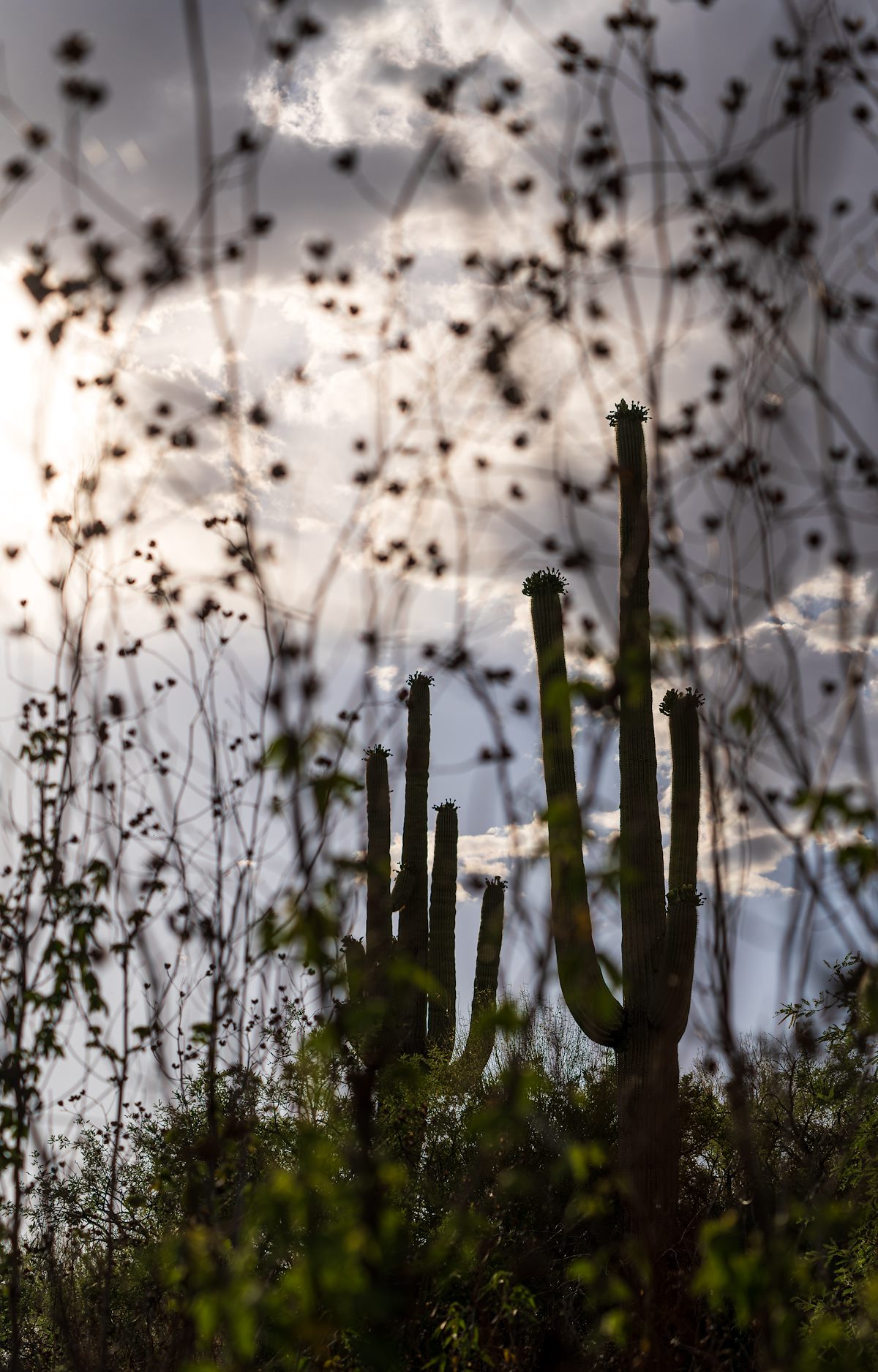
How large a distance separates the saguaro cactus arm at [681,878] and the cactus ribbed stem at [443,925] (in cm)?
331

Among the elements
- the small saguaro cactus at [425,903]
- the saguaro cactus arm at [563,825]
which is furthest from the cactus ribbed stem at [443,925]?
the saguaro cactus arm at [563,825]

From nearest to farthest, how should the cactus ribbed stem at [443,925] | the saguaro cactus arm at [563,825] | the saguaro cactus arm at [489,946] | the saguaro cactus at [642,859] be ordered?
the saguaro cactus arm at [563,825] → the saguaro cactus at [642,859] → the cactus ribbed stem at [443,925] → the saguaro cactus arm at [489,946]

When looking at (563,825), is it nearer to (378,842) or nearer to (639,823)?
(639,823)

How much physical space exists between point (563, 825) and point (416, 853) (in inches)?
387

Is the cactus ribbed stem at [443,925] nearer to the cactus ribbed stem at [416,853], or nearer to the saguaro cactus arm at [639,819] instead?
the cactus ribbed stem at [416,853]

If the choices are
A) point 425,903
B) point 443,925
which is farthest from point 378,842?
point 443,925

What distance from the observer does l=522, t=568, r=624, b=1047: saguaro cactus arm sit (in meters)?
1.98

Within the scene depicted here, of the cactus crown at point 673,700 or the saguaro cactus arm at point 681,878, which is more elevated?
the cactus crown at point 673,700

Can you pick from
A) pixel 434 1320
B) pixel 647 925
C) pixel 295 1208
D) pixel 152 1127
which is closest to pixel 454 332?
pixel 295 1208

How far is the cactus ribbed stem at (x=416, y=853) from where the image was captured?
11344mm

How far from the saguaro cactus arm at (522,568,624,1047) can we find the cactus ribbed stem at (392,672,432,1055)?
9.22 ft

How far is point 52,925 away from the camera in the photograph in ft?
11.2

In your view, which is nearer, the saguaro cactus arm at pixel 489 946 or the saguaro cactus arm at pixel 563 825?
the saguaro cactus arm at pixel 563 825

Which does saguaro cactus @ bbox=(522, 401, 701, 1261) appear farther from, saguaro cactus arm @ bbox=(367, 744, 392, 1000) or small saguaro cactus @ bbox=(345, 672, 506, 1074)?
small saguaro cactus @ bbox=(345, 672, 506, 1074)
